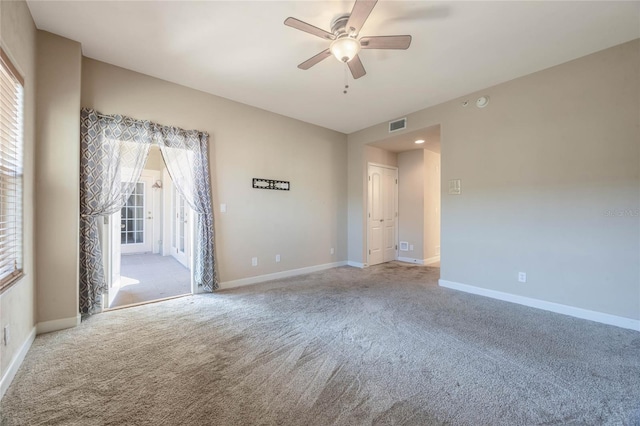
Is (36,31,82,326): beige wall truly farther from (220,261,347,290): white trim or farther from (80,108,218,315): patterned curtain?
(220,261,347,290): white trim

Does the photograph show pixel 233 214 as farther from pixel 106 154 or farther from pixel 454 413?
pixel 454 413

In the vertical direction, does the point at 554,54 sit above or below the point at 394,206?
above

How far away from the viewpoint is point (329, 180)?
534 centimetres

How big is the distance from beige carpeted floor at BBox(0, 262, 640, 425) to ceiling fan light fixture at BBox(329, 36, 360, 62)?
251 centimetres

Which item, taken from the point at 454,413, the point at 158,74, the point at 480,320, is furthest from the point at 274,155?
the point at 454,413

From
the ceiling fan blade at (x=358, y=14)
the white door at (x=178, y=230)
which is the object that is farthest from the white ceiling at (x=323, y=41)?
the white door at (x=178, y=230)

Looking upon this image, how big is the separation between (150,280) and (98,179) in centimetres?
210

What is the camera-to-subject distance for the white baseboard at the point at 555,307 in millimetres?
2647

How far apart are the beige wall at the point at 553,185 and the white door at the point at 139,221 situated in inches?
274

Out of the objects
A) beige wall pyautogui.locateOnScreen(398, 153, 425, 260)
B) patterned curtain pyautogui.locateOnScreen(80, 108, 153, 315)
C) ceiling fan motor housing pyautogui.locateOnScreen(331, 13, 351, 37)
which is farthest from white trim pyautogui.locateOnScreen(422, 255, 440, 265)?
patterned curtain pyautogui.locateOnScreen(80, 108, 153, 315)

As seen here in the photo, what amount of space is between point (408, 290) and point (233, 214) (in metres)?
2.86

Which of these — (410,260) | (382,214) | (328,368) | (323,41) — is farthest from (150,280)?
(410,260)

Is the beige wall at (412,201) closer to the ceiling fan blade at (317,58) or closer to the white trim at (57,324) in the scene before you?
the ceiling fan blade at (317,58)

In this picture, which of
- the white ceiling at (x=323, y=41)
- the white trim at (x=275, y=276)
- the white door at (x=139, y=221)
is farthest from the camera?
the white door at (x=139, y=221)
